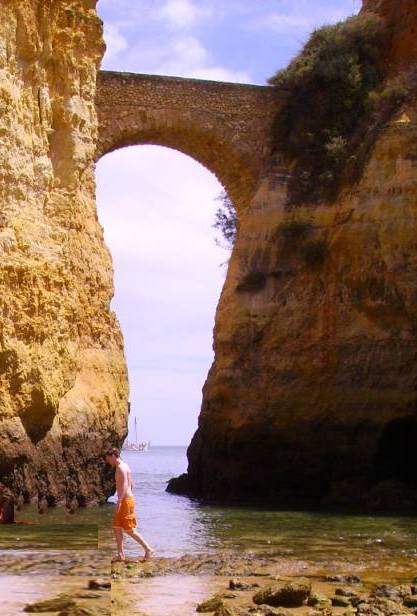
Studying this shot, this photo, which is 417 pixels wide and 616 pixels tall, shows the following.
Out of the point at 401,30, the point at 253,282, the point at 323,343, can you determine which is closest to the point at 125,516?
the point at 323,343

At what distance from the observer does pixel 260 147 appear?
76.4 feet

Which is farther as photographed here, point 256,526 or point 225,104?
point 225,104

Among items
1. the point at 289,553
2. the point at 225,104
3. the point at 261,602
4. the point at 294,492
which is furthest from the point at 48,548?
the point at 225,104

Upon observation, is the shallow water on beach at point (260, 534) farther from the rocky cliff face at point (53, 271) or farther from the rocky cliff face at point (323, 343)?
the rocky cliff face at point (323, 343)

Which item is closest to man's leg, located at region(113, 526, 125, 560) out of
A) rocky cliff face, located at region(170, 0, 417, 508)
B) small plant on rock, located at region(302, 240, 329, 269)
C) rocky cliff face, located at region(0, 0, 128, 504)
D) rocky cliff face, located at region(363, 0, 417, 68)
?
rocky cliff face, located at region(0, 0, 128, 504)

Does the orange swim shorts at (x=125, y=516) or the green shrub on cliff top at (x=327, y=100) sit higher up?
the green shrub on cliff top at (x=327, y=100)

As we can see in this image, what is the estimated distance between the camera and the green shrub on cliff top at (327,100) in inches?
879

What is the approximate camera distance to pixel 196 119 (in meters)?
22.5

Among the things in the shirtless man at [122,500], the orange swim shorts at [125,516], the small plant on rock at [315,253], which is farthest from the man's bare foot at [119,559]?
the small plant on rock at [315,253]

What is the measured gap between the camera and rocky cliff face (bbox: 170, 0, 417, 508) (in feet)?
67.4

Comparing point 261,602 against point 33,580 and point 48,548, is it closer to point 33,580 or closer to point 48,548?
point 48,548

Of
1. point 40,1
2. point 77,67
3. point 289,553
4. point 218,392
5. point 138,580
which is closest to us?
point 138,580

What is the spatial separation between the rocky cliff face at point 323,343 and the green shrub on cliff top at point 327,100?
1.56ft

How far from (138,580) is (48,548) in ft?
3.53
